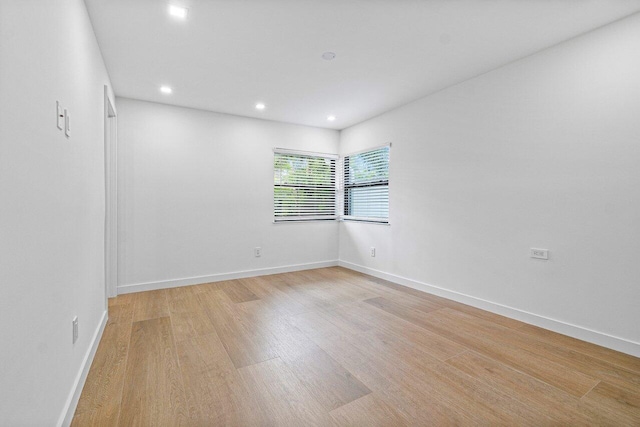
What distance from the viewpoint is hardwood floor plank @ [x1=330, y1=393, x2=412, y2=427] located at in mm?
1515

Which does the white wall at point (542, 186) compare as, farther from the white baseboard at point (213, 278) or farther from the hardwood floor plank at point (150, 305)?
the hardwood floor plank at point (150, 305)

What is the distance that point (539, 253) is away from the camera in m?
2.72

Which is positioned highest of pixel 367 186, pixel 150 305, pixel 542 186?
pixel 367 186

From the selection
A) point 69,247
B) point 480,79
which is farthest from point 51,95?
point 480,79

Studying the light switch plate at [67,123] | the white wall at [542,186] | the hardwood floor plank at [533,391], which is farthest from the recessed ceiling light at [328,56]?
the hardwood floor plank at [533,391]

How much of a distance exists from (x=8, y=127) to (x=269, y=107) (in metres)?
3.44

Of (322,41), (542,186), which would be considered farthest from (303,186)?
(542,186)

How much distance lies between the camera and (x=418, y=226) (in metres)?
3.88

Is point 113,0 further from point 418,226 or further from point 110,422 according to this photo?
point 418,226

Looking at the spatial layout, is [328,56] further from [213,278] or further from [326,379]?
[213,278]

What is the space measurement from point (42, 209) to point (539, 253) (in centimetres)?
352

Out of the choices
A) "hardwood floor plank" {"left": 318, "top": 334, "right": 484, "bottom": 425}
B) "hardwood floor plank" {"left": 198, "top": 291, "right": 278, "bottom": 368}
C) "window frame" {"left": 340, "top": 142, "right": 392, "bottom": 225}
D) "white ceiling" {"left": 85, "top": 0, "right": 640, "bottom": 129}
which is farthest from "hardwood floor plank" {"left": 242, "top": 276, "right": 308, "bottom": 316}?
"white ceiling" {"left": 85, "top": 0, "right": 640, "bottom": 129}

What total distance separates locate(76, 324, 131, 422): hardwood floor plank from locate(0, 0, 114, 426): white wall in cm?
14

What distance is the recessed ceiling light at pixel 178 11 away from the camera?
2.09m
